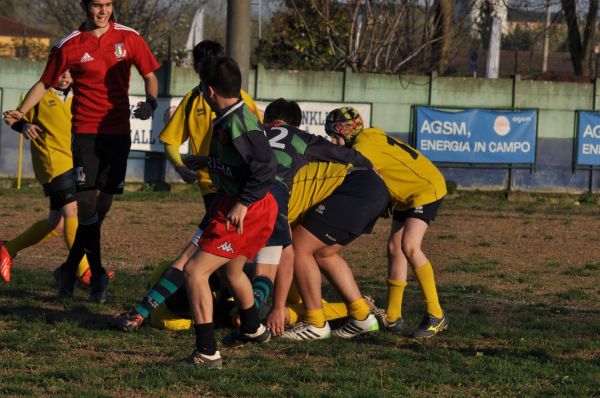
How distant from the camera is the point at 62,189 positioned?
9.20 m

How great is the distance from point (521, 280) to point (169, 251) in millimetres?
3792

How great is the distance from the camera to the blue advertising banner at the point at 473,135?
21.6m

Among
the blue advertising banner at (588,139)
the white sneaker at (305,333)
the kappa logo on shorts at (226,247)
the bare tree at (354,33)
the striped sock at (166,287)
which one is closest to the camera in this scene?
the kappa logo on shorts at (226,247)

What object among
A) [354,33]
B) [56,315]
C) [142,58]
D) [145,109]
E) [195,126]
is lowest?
[56,315]

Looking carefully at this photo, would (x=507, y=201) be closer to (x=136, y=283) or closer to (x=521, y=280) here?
(x=521, y=280)

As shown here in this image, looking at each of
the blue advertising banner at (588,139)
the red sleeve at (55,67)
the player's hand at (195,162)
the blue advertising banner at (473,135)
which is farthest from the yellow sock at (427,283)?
the blue advertising banner at (588,139)

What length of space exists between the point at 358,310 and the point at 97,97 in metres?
2.50

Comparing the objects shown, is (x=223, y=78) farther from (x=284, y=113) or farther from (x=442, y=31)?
A: (x=442, y=31)

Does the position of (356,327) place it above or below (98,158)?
below

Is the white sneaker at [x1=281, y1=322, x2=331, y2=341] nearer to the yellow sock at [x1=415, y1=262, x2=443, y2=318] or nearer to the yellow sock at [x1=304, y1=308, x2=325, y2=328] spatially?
the yellow sock at [x1=304, y1=308, x2=325, y2=328]

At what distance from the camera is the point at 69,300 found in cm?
834

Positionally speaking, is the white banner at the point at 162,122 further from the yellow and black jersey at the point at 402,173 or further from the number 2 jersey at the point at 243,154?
the number 2 jersey at the point at 243,154

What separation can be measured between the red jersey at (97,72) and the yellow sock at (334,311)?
203cm

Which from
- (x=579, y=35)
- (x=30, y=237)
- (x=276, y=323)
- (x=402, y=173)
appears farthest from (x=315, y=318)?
(x=579, y=35)
